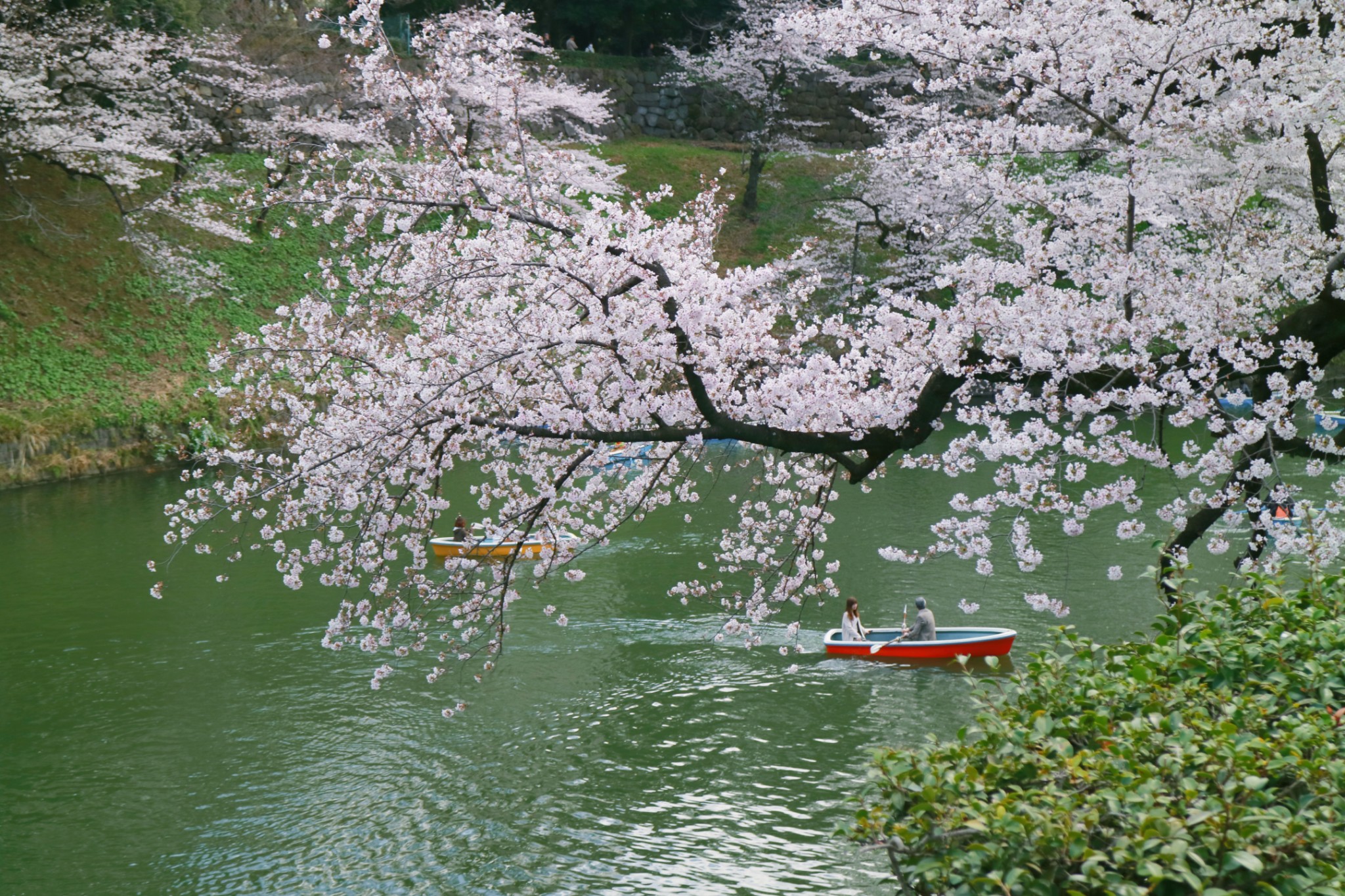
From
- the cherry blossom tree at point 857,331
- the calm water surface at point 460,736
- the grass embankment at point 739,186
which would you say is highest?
the grass embankment at point 739,186

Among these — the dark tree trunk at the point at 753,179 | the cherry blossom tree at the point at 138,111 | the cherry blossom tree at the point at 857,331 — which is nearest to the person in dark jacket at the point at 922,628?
the cherry blossom tree at the point at 857,331

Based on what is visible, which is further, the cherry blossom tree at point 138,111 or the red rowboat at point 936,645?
the cherry blossom tree at point 138,111

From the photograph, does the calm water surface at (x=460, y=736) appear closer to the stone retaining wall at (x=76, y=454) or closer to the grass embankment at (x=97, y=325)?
the stone retaining wall at (x=76, y=454)

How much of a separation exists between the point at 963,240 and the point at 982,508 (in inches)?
773

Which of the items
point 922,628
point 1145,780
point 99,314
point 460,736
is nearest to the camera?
point 1145,780

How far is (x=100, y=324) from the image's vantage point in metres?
19.0

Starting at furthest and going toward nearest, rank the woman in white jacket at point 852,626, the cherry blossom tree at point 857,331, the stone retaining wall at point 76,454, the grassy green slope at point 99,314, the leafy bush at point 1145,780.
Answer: the grassy green slope at point 99,314, the stone retaining wall at point 76,454, the woman in white jacket at point 852,626, the cherry blossom tree at point 857,331, the leafy bush at point 1145,780

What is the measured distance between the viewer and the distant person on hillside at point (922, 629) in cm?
951

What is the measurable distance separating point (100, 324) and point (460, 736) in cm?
1470

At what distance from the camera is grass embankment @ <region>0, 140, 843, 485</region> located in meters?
16.9

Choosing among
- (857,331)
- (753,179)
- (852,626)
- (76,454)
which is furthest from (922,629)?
(753,179)

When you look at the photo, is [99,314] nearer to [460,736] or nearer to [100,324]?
[100,324]

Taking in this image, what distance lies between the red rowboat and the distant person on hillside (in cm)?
5

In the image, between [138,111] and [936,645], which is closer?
[936,645]
